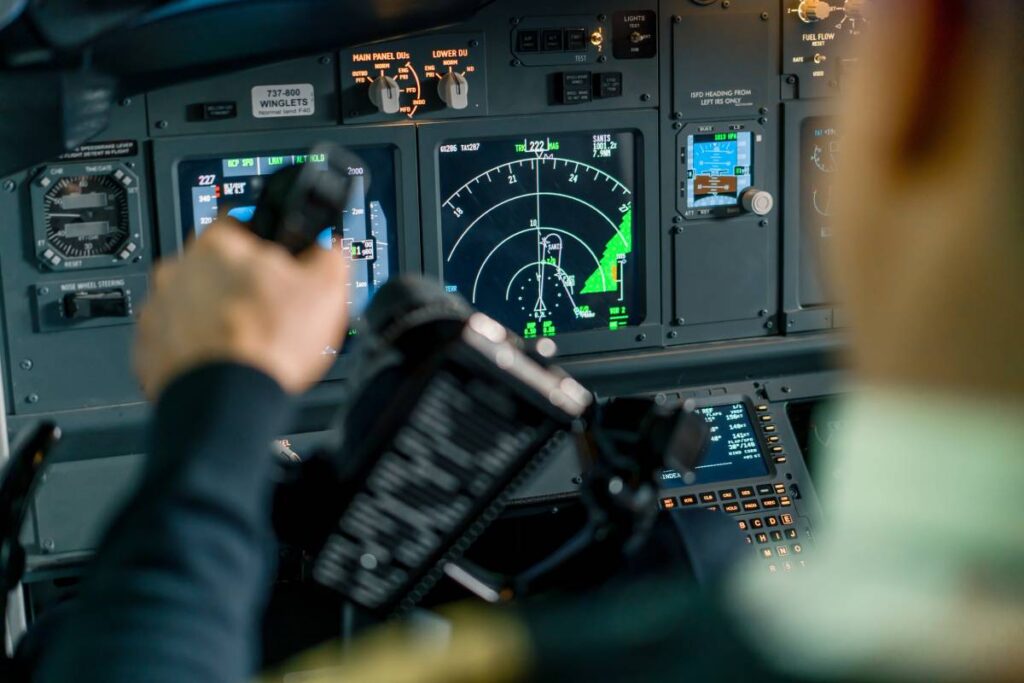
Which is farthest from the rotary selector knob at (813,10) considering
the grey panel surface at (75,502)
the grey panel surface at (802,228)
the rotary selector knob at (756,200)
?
the grey panel surface at (75,502)

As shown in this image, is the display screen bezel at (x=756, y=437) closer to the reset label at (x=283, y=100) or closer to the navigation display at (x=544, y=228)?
the navigation display at (x=544, y=228)

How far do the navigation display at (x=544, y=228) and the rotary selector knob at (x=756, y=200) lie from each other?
32 cm

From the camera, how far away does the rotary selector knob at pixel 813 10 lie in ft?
12.2

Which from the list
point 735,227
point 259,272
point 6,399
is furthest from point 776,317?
point 259,272

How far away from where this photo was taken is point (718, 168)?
3.75 metres

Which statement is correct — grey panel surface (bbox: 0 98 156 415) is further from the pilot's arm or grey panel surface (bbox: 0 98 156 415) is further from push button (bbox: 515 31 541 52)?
the pilot's arm

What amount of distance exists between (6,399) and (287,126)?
0.93 meters

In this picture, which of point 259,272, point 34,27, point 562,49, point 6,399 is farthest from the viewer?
point 562,49

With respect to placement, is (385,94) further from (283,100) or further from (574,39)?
(574,39)

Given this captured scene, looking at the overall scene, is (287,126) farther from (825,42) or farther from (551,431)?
(551,431)

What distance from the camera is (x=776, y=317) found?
3.86m

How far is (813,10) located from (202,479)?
3213 mm

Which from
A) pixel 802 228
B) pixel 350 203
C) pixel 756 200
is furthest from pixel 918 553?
pixel 802 228

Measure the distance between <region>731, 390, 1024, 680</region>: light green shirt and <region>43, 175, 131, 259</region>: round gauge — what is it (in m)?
2.72
